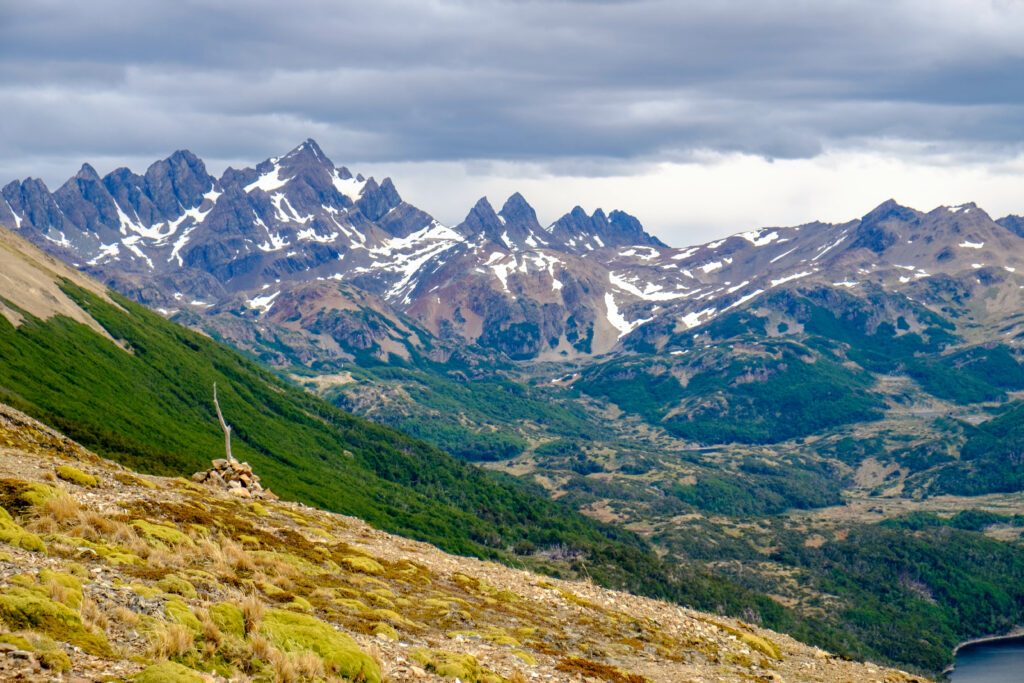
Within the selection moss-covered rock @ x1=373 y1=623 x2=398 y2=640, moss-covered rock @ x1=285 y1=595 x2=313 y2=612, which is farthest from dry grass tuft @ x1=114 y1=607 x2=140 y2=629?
moss-covered rock @ x1=373 y1=623 x2=398 y2=640

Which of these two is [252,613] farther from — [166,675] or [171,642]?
[166,675]

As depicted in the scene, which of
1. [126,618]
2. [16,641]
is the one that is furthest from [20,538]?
[16,641]

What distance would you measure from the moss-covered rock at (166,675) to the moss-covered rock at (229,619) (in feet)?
22.1

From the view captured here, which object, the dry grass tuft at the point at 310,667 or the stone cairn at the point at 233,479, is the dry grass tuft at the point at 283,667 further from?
the stone cairn at the point at 233,479

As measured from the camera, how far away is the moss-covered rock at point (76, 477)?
190ft

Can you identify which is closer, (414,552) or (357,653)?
(357,653)

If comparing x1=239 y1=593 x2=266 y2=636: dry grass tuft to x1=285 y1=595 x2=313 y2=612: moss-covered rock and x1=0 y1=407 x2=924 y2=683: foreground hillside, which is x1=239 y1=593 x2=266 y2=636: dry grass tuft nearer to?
x1=0 y1=407 x2=924 y2=683: foreground hillside

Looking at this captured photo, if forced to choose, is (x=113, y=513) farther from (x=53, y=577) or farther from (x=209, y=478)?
(x=209, y=478)

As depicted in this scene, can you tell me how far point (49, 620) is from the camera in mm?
29625

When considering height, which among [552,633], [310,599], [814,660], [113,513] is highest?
[113,513]

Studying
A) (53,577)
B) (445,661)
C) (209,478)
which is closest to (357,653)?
(445,661)

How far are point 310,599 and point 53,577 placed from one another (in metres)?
15.4

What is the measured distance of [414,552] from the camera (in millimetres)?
75312

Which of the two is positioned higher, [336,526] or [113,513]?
[113,513]
